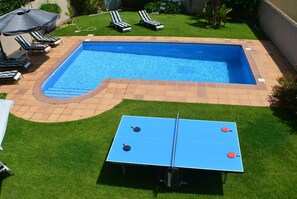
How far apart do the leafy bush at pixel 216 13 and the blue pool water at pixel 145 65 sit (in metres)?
3.87

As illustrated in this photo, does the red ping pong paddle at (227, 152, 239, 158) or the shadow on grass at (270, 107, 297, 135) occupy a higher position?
the red ping pong paddle at (227, 152, 239, 158)

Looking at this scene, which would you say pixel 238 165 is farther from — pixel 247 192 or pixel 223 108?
pixel 223 108

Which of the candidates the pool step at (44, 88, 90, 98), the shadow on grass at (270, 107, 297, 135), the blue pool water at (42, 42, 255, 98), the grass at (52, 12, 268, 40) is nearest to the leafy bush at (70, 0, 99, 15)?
the grass at (52, 12, 268, 40)

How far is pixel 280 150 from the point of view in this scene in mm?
9125

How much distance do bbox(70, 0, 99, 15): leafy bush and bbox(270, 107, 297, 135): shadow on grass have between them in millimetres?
18968

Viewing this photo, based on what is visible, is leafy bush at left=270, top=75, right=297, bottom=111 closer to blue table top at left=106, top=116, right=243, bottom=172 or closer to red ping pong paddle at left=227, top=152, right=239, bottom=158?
blue table top at left=106, top=116, right=243, bottom=172

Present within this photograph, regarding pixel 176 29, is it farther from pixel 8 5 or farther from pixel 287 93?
pixel 287 93

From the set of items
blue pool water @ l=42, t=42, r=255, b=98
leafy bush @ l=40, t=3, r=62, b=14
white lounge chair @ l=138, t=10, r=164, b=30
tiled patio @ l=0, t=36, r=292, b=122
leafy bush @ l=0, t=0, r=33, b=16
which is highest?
leafy bush @ l=0, t=0, r=33, b=16

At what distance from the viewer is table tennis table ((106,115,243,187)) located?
749 centimetres

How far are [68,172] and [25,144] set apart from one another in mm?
2237

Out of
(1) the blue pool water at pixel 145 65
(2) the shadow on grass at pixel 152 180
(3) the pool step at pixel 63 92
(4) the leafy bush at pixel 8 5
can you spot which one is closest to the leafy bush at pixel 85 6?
(4) the leafy bush at pixel 8 5

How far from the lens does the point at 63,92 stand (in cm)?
1373

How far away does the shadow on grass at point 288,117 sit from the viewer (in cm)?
1014

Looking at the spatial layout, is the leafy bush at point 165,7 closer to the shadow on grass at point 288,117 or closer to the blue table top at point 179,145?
the shadow on grass at point 288,117
